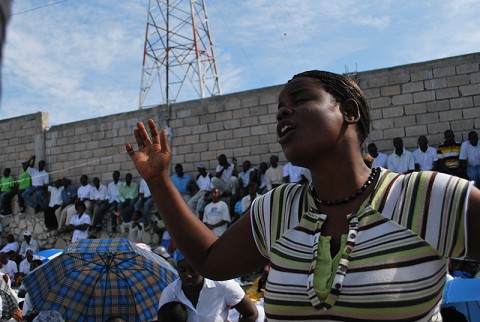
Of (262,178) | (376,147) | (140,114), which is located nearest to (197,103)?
(140,114)

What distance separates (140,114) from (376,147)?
245 inches

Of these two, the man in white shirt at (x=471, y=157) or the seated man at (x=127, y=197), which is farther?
the seated man at (x=127, y=197)

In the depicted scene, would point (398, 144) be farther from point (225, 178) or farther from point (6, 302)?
point (6, 302)

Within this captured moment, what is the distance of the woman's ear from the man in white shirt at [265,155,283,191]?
9.27 m

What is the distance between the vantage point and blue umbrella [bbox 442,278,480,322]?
4.38 meters

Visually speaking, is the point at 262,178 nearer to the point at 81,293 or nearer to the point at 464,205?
the point at 81,293

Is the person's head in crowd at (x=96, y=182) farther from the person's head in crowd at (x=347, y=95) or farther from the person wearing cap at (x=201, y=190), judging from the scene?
the person's head in crowd at (x=347, y=95)

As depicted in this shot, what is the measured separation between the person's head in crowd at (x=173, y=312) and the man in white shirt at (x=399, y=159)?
258 inches

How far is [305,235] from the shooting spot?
1.53 m

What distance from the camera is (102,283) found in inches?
195

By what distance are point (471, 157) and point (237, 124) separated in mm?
5093

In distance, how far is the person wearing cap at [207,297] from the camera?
4.49 m

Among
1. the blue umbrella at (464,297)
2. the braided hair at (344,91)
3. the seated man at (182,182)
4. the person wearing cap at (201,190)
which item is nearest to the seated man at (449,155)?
the person wearing cap at (201,190)

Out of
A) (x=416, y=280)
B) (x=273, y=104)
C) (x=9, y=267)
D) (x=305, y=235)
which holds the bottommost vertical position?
(x=9, y=267)
